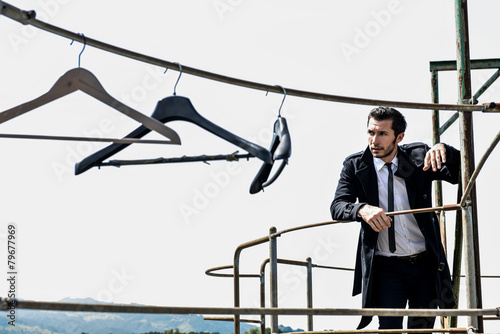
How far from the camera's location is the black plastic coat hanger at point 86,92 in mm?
3014

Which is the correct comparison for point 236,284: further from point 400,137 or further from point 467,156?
point 467,156

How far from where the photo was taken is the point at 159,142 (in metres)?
3.02

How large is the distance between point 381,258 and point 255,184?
1264mm

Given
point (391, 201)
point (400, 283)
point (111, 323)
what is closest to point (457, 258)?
point (400, 283)

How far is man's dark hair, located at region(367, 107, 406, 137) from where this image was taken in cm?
419

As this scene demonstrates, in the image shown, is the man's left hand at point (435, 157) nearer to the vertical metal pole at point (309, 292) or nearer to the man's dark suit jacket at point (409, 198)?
the man's dark suit jacket at point (409, 198)

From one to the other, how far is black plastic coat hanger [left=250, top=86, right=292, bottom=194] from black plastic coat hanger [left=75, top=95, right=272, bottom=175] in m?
0.06

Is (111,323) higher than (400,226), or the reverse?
(400,226)

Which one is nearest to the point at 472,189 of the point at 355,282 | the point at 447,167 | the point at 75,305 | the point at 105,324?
the point at 447,167

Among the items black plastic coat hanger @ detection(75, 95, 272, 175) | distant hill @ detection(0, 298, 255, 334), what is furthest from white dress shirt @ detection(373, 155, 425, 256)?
distant hill @ detection(0, 298, 255, 334)

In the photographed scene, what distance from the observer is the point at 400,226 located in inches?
162

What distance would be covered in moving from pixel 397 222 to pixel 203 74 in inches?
56.5

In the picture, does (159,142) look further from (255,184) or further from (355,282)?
(355,282)

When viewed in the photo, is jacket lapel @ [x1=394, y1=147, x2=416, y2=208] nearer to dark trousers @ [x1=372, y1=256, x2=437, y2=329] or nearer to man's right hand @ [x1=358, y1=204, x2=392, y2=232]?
dark trousers @ [x1=372, y1=256, x2=437, y2=329]
